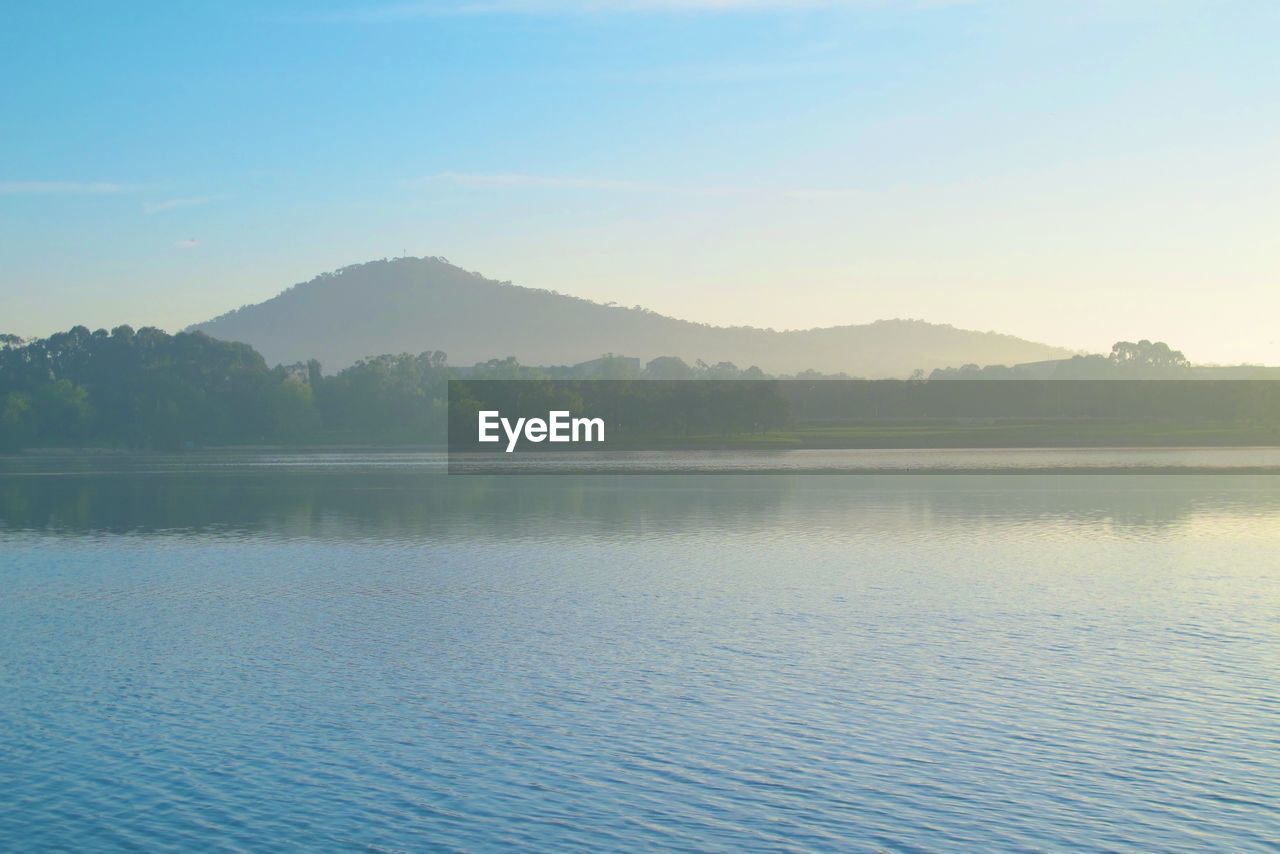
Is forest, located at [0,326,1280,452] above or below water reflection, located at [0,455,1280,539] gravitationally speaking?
above

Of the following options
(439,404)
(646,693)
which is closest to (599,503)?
(646,693)

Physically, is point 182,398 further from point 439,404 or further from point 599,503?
point 599,503

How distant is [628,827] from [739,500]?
123ft

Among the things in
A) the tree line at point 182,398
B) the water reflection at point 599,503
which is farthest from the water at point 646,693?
the tree line at point 182,398

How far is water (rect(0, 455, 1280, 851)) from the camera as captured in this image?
1069 cm

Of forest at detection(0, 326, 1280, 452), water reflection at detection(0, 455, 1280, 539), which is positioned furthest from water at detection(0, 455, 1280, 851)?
forest at detection(0, 326, 1280, 452)

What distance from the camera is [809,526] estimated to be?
36.2 meters

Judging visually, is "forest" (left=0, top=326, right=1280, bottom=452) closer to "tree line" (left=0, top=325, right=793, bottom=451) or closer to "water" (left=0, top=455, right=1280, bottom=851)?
"tree line" (left=0, top=325, right=793, bottom=451)

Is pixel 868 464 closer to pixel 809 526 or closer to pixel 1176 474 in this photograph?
pixel 1176 474

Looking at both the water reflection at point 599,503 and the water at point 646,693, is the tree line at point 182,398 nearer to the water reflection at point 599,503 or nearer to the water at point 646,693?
the water reflection at point 599,503

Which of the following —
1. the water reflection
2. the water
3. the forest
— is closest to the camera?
the water

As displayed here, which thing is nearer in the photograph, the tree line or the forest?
the forest

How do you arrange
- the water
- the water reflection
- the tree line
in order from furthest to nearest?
1. the tree line
2. the water reflection
3. the water

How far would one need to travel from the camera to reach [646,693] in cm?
1506
